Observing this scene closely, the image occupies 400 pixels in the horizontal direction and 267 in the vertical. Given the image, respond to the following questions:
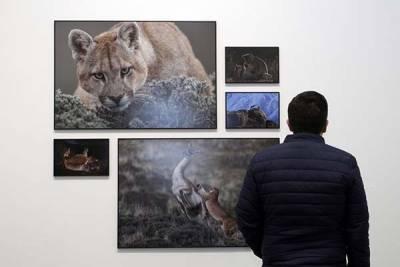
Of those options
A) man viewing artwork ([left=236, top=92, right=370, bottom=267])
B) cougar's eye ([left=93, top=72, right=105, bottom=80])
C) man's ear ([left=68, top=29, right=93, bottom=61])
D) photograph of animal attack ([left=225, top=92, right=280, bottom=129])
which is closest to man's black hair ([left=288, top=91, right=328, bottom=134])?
man viewing artwork ([left=236, top=92, right=370, bottom=267])

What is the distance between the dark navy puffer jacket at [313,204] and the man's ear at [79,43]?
1486 millimetres

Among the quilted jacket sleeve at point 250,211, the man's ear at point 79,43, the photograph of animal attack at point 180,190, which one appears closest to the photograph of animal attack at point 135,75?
the man's ear at point 79,43

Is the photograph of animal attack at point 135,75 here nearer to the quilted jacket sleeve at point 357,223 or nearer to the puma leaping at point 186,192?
the puma leaping at point 186,192

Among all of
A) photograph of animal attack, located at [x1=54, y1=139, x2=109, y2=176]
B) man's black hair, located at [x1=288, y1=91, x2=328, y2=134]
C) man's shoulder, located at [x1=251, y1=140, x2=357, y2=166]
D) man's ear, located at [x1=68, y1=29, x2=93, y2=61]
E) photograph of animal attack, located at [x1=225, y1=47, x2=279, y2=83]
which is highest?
man's ear, located at [x1=68, y1=29, x2=93, y2=61]

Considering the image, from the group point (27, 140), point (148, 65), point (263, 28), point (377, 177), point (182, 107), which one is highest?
point (263, 28)

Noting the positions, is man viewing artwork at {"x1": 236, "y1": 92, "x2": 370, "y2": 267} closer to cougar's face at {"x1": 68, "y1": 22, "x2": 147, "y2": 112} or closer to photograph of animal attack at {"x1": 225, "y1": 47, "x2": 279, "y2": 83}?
photograph of animal attack at {"x1": 225, "y1": 47, "x2": 279, "y2": 83}

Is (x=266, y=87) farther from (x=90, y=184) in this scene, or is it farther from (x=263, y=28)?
(x=90, y=184)

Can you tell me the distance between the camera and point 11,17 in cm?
282

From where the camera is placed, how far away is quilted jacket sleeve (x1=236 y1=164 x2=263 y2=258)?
70.9 inches

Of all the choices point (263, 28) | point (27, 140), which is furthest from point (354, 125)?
point (27, 140)

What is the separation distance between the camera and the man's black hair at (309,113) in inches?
69.0

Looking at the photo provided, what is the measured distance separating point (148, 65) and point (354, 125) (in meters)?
1.25

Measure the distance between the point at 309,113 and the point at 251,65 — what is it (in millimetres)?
1130

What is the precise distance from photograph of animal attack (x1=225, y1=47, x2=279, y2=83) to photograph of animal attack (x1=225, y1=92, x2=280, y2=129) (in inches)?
3.7
